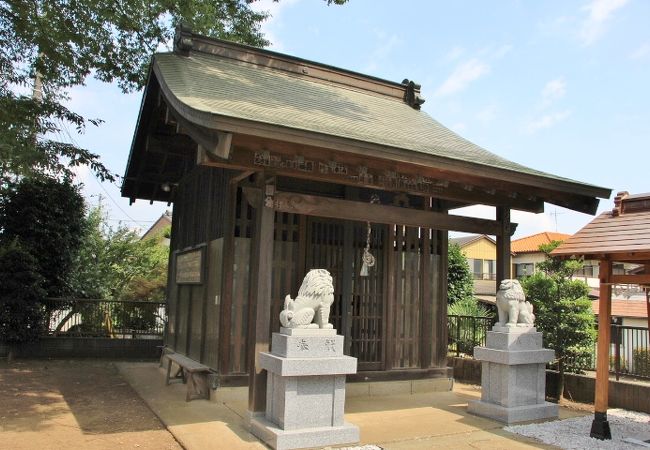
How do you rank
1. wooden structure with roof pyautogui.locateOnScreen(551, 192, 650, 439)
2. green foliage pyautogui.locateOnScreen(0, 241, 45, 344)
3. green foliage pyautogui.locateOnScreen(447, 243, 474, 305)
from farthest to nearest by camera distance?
green foliage pyautogui.locateOnScreen(447, 243, 474, 305)
green foliage pyautogui.locateOnScreen(0, 241, 45, 344)
wooden structure with roof pyautogui.locateOnScreen(551, 192, 650, 439)

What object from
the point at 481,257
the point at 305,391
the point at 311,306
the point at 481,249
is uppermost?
the point at 481,249

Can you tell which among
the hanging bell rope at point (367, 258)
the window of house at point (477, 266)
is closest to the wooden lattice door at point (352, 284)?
the hanging bell rope at point (367, 258)

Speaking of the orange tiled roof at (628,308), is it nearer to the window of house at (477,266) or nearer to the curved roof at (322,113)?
the curved roof at (322,113)

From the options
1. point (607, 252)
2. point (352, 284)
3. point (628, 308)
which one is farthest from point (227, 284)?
point (628, 308)

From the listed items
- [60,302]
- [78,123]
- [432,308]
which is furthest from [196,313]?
[78,123]

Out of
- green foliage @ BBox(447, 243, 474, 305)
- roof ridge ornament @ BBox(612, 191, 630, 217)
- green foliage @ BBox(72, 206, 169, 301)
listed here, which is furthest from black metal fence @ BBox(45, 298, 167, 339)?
roof ridge ornament @ BBox(612, 191, 630, 217)

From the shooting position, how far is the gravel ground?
5.68 meters

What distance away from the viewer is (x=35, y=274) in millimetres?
11469

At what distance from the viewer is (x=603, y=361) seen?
19.8ft

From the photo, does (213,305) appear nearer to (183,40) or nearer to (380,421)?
(380,421)

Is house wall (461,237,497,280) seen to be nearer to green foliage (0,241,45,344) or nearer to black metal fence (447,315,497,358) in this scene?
black metal fence (447,315,497,358)

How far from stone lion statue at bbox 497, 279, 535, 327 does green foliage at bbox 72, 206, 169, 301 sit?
Result: 11510mm

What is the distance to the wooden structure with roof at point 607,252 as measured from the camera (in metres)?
5.80

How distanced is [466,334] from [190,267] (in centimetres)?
613
